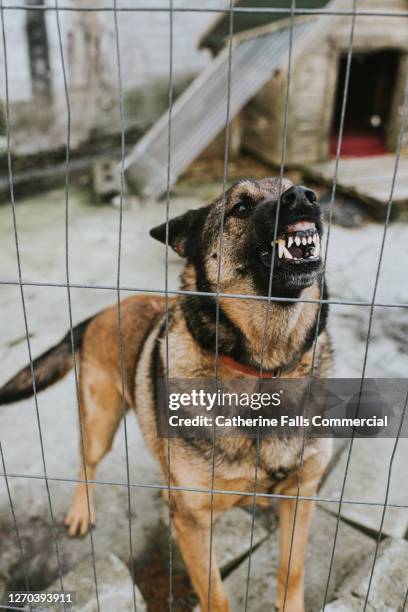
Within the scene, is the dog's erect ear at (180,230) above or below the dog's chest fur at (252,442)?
above

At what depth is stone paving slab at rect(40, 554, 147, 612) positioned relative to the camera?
2.37m

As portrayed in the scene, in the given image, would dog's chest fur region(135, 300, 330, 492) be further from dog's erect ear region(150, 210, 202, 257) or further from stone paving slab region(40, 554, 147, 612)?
stone paving slab region(40, 554, 147, 612)

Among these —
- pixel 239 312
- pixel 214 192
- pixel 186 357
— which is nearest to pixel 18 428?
pixel 186 357

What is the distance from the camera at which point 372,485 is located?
3.06 m

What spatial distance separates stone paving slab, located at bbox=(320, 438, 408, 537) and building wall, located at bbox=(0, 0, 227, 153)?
721 cm

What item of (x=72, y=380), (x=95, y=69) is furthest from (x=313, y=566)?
(x=95, y=69)

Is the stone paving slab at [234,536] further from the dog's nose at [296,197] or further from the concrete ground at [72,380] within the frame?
the dog's nose at [296,197]

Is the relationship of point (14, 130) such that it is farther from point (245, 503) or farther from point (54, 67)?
point (245, 503)

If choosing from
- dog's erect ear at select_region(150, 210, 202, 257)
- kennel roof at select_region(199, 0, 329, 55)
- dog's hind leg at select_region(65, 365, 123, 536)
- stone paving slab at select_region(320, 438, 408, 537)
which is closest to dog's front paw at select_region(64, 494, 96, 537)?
dog's hind leg at select_region(65, 365, 123, 536)

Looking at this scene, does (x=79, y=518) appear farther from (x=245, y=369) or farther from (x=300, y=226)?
(x=300, y=226)

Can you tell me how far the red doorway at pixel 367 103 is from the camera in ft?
28.6

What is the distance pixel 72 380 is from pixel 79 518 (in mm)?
1311

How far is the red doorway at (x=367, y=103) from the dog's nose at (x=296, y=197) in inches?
285

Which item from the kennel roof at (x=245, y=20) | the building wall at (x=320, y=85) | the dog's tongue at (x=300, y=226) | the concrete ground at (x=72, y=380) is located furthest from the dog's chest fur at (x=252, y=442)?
the kennel roof at (x=245, y=20)
